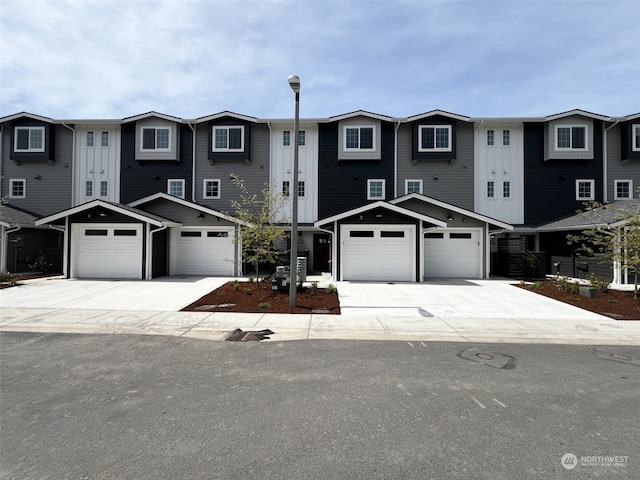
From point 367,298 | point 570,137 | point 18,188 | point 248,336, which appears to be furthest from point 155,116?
point 570,137

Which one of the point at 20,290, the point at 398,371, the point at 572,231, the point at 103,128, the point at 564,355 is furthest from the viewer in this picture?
the point at 103,128

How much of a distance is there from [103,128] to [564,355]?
2667 cm

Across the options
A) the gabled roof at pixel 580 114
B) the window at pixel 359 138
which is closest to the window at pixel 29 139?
the window at pixel 359 138

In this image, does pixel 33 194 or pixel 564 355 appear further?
pixel 33 194

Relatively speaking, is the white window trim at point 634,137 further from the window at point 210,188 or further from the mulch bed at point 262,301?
the window at point 210,188

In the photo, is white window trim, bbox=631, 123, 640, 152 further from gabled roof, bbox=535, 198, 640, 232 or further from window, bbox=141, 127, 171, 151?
window, bbox=141, 127, 171, 151

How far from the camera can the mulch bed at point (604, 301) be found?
28.0 ft

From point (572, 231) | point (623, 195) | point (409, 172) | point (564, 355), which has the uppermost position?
point (409, 172)

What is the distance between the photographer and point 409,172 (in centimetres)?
2052

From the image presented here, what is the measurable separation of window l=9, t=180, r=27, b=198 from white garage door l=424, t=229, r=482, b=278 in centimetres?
2635

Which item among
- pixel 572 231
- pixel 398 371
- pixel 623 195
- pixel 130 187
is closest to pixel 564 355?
pixel 398 371

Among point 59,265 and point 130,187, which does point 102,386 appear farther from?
point 130,187

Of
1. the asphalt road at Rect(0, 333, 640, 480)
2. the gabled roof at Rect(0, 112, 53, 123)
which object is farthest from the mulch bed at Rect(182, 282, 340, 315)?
the gabled roof at Rect(0, 112, 53, 123)

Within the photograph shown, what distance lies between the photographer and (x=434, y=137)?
20.0 metres
